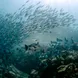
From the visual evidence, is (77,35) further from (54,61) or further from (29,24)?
(54,61)

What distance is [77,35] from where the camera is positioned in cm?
2103

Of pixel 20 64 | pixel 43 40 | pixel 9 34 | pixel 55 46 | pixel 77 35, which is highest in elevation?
pixel 77 35

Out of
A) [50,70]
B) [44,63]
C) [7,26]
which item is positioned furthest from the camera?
[7,26]

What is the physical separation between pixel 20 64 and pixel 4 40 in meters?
2.07

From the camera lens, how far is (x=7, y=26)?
10539 mm

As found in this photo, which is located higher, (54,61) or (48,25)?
(48,25)

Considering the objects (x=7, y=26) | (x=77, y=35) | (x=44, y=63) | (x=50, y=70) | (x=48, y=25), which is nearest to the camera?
(x=50, y=70)

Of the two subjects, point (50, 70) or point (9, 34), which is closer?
point (50, 70)

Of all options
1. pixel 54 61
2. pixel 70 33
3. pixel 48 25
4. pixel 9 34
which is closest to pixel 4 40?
pixel 9 34

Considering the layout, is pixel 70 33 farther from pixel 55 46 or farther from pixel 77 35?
pixel 55 46

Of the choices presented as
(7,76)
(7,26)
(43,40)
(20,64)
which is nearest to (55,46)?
(20,64)

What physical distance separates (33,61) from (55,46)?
166cm

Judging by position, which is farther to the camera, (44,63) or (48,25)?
(48,25)

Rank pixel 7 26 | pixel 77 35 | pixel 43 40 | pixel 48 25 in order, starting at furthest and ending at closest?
1. pixel 77 35
2. pixel 43 40
3. pixel 7 26
4. pixel 48 25
